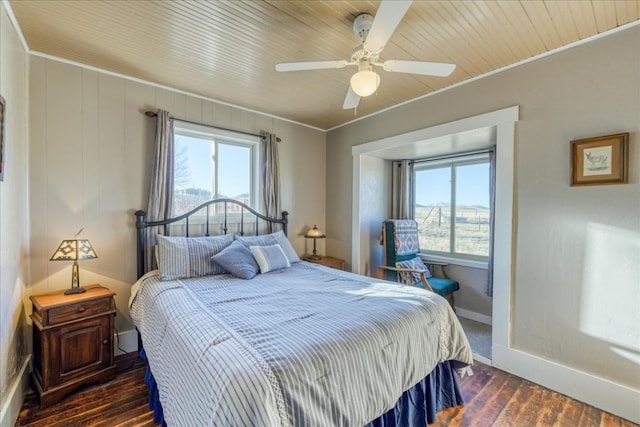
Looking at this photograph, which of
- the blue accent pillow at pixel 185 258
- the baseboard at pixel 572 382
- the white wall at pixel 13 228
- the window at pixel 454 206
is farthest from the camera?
the window at pixel 454 206

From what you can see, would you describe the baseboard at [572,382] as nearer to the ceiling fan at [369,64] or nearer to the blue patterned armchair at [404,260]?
the blue patterned armchair at [404,260]

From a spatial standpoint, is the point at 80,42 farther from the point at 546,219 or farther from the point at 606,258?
the point at 606,258

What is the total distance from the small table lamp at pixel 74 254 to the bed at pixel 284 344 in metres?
0.45

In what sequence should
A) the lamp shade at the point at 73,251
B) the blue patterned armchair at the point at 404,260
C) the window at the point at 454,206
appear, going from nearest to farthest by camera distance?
1. the lamp shade at the point at 73,251
2. the blue patterned armchair at the point at 404,260
3. the window at the point at 454,206

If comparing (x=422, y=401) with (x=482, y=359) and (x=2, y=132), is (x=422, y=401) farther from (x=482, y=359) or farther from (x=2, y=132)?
(x=2, y=132)

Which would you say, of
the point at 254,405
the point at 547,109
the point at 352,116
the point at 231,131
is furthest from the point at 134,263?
the point at 547,109

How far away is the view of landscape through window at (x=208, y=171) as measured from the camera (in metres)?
3.17

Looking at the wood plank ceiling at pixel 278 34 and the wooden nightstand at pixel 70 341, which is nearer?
the wood plank ceiling at pixel 278 34

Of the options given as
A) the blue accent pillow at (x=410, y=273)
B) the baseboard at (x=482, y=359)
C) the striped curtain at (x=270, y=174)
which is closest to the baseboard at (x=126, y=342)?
the striped curtain at (x=270, y=174)

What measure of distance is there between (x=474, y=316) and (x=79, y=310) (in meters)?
4.20

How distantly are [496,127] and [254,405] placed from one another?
2.89 m

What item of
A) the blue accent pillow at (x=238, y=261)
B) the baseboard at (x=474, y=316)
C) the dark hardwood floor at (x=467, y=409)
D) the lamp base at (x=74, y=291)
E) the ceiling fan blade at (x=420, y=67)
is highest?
the ceiling fan blade at (x=420, y=67)

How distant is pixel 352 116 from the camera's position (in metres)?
3.88

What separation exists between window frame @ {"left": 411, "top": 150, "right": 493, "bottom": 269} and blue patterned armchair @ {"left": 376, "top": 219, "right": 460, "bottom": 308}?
0.20 meters
